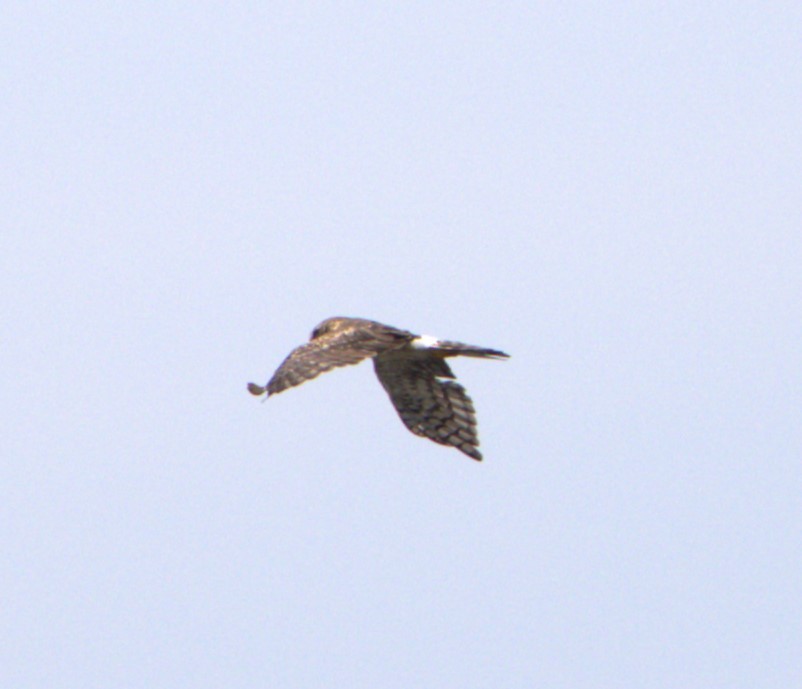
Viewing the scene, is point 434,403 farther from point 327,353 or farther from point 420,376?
point 327,353

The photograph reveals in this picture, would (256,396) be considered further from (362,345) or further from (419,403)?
(419,403)

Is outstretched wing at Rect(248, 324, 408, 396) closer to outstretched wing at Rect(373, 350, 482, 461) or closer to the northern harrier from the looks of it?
the northern harrier

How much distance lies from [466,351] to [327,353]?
240cm

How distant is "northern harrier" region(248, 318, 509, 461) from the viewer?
32125 mm

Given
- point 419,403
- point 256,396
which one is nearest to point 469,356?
point 419,403

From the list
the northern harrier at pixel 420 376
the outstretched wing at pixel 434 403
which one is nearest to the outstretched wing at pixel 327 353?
the northern harrier at pixel 420 376

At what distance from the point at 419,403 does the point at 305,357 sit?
378 cm

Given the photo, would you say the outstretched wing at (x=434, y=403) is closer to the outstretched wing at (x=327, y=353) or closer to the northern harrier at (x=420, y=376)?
the northern harrier at (x=420, y=376)

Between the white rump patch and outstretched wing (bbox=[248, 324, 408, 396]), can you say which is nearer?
outstretched wing (bbox=[248, 324, 408, 396])

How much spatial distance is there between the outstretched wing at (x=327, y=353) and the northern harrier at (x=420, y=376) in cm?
2

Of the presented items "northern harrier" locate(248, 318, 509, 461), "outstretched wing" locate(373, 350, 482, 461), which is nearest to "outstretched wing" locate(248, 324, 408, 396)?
"northern harrier" locate(248, 318, 509, 461)

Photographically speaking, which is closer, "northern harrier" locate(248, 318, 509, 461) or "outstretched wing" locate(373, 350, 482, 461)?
"northern harrier" locate(248, 318, 509, 461)

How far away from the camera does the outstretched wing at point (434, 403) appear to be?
109 feet

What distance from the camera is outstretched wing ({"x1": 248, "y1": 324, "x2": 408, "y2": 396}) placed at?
29.0m
